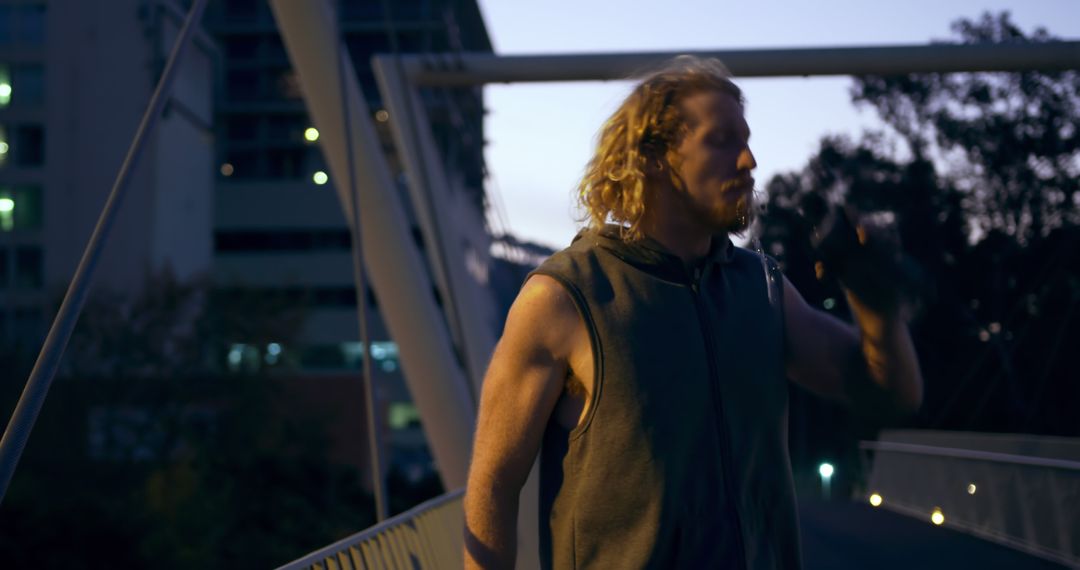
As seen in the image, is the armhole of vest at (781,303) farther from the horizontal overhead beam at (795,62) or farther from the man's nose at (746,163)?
the horizontal overhead beam at (795,62)

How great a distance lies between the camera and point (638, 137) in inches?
116

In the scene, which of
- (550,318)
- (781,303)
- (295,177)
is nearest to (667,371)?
(550,318)

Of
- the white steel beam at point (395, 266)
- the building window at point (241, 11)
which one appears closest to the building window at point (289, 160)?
the building window at point (241, 11)

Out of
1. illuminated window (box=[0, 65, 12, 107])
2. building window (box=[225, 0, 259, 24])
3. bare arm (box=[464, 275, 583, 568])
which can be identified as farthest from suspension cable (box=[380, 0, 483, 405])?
building window (box=[225, 0, 259, 24])

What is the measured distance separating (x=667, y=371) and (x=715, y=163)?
1.27 ft

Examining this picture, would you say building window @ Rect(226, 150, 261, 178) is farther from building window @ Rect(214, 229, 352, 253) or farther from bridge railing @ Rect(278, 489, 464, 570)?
bridge railing @ Rect(278, 489, 464, 570)

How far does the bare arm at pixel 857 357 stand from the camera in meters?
2.77

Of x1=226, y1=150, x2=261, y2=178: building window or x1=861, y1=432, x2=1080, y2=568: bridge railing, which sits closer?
x1=861, y1=432, x2=1080, y2=568: bridge railing

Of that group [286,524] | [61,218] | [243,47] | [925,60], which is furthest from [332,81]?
[243,47]

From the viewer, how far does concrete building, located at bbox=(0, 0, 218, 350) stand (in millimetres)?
69188

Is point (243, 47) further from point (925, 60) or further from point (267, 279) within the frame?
point (925, 60)

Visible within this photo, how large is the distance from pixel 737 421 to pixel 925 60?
12.2 metres

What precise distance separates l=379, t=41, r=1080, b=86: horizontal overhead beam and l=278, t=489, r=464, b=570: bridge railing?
672 centimetres

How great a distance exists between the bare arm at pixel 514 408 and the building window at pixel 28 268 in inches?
2765
